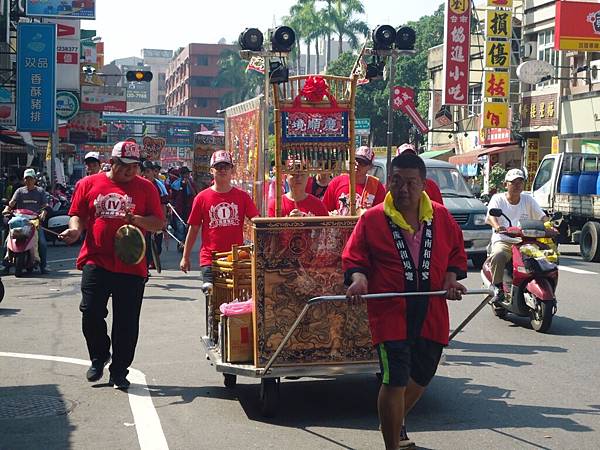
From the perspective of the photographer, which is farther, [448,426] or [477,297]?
[477,297]

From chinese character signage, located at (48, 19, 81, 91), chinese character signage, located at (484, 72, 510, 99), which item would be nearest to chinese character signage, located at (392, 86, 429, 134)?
chinese character signage, located at (484, 72, 510, 99)

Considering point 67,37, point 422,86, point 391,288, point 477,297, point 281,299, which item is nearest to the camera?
point 391,288

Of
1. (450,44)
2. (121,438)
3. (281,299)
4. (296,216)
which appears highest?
(450,44)

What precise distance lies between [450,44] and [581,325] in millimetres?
29042

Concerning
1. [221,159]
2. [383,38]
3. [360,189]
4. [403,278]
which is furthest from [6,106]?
[403,278]

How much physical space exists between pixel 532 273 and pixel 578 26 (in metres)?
24.0

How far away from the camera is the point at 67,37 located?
41000 millimetres

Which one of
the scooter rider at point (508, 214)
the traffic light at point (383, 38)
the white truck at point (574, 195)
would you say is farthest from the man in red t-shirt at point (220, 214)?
the white truck at point (574, 195)

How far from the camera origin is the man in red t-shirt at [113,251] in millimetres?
8227

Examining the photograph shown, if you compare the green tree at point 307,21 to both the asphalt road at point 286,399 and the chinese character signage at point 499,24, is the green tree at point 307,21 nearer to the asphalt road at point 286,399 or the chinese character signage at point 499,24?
the chinese character signage at point 499,24

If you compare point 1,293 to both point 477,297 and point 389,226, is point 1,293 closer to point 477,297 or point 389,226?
point 477,297

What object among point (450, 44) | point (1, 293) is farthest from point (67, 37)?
point (1, 293)

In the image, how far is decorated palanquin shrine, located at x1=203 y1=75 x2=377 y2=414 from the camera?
23.7 feet

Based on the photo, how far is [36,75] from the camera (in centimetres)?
2844
